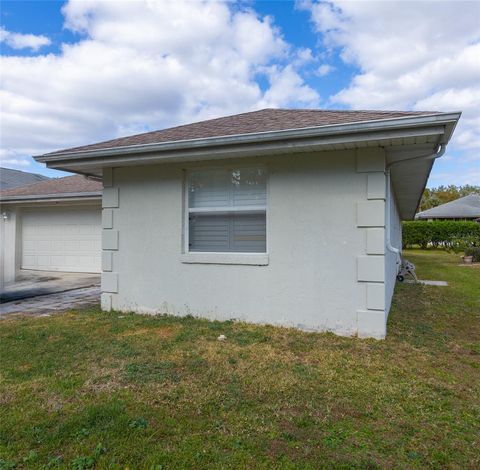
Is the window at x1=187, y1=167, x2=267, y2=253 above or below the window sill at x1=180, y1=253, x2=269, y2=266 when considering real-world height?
above

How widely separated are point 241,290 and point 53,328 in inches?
114

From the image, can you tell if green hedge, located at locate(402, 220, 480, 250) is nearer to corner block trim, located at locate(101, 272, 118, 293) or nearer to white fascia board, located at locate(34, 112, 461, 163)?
white fascia board, located at locate(34, 112, 461, 163)

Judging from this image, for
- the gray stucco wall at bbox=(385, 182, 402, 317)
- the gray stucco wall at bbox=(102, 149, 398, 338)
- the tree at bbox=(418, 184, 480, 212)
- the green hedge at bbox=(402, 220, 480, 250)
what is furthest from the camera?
the tree at bbox=(418, 184, 480, 212)

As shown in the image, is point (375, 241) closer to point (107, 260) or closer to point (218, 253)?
point (218, 253)

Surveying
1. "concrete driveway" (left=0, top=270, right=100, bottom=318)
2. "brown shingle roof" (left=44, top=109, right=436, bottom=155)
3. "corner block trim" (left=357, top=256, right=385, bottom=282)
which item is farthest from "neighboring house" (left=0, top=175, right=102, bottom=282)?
"corner block trim" (left=357, top=256, right=385, bottom=282)

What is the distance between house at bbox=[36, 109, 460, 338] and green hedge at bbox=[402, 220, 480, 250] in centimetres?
2066

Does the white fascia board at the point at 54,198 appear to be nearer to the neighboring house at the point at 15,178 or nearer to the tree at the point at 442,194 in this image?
the neighboring house at the point at 15,178

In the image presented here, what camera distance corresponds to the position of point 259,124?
18.6 feet

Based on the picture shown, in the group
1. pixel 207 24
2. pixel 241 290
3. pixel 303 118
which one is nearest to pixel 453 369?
pixel 241 290

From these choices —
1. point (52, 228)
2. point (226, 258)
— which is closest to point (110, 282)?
point (226, 258)

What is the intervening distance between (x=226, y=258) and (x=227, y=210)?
30.5 inches

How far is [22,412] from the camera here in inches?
116

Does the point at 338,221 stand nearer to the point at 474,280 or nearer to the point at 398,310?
the point at 398,310

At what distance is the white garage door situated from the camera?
12.7m
